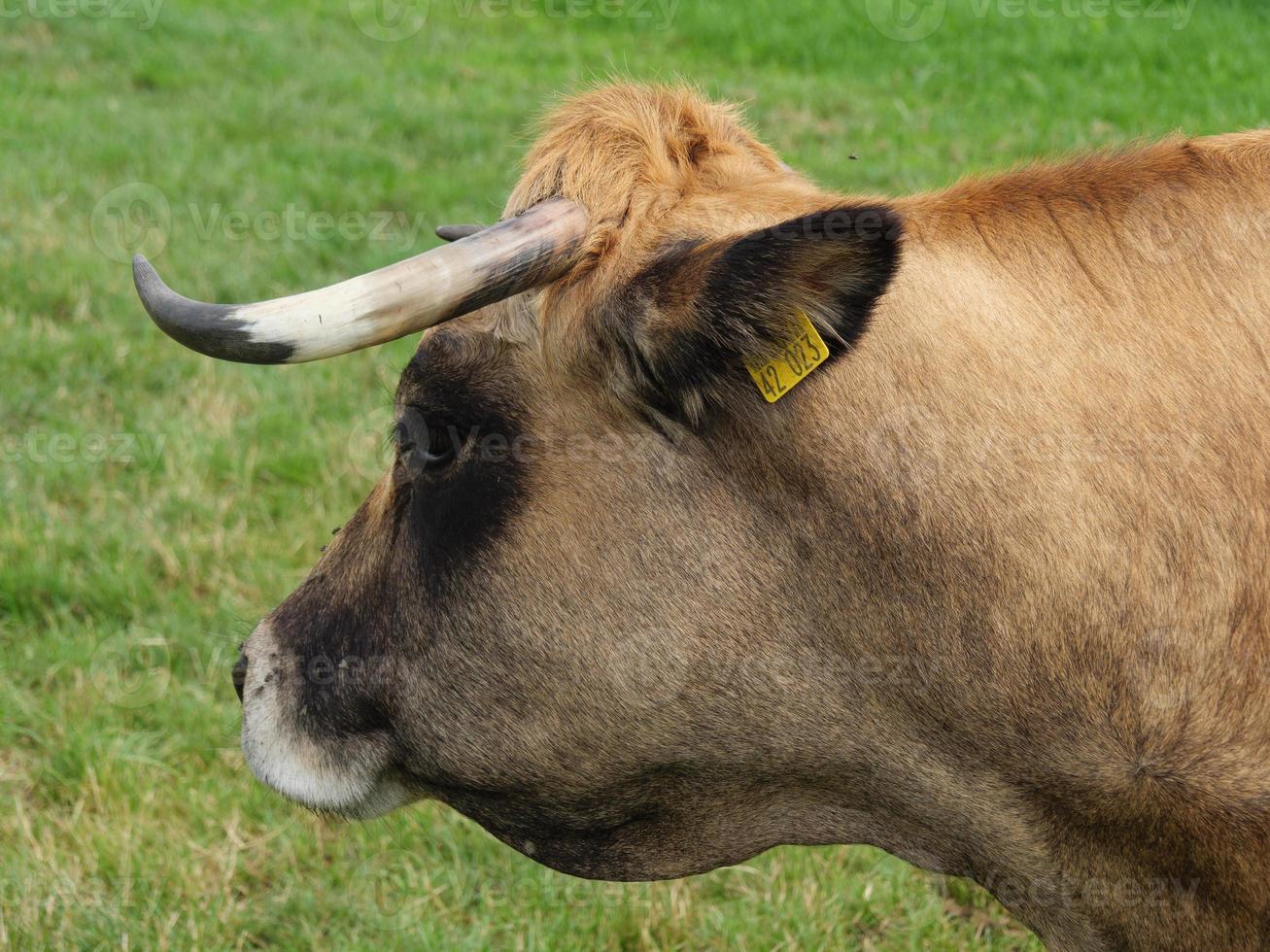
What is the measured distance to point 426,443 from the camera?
2615 millimetres

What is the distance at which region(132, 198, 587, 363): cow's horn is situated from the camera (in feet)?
7.18

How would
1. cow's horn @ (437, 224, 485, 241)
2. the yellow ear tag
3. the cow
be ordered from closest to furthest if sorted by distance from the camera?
the yellow ear tag < the cow < cow's horn @ (437, 224, 485, 241)

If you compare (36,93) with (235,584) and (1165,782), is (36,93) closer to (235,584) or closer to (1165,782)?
(235,584)

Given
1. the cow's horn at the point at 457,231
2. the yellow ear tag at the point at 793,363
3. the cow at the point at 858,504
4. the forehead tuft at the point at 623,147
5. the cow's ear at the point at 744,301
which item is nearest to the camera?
the cow's ear at the point at 744,301

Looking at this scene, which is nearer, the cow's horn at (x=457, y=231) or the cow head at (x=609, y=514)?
the cow head at (x=609, y=514)

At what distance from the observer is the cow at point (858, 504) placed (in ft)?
7.32

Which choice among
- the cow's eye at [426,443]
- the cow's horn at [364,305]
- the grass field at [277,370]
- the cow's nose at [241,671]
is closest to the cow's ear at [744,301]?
the cow's horn at [364,305]

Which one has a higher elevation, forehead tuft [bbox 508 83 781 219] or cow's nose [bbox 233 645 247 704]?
forehead tuft [bbox 508 83 781 219]

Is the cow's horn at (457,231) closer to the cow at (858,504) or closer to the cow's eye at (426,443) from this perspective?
the cow at (858,504)

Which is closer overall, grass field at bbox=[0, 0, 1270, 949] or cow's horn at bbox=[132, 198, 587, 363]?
cow's horn at bbox=[132, 198, 587, 363]

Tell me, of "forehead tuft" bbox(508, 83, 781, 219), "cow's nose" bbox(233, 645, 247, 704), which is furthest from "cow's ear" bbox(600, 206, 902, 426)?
"cow's nose" bbox(233, 645, 247, 704)

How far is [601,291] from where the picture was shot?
232 cm

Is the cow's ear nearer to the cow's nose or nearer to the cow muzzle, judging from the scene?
the cow muzzle

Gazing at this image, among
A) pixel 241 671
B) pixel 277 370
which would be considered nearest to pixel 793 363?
pixel 241 671
